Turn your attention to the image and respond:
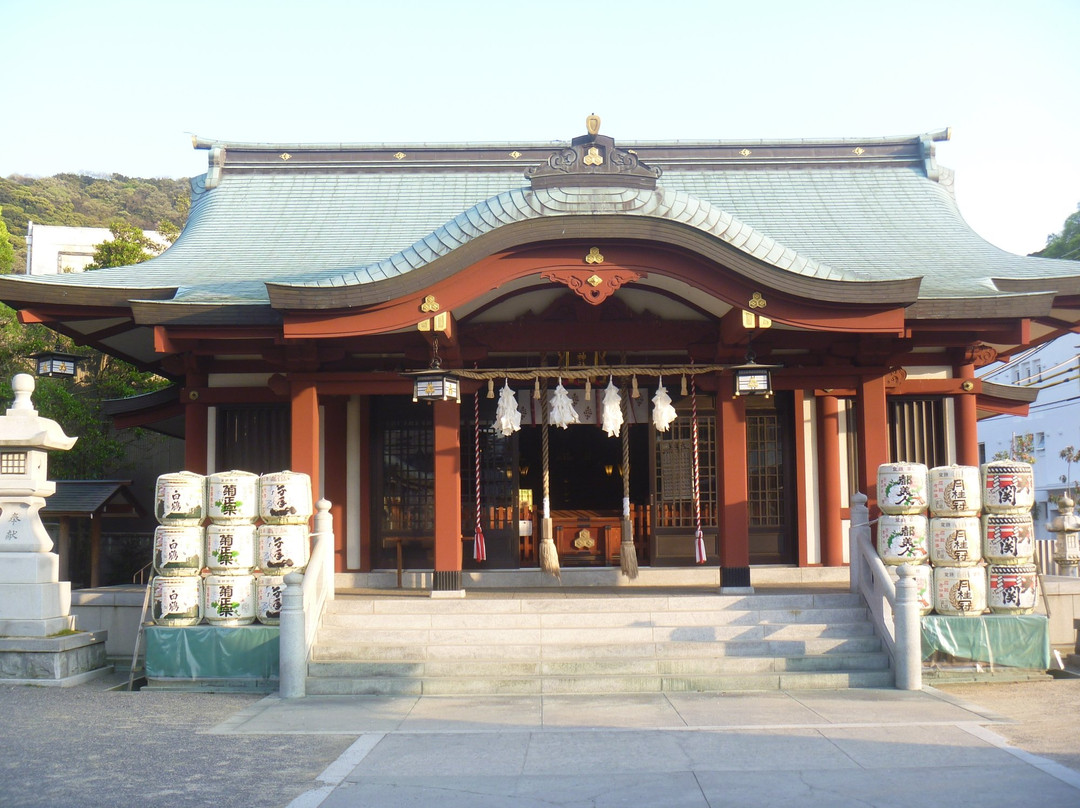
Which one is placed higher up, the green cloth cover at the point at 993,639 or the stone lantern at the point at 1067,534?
the stone lantern at the point at 1067,534

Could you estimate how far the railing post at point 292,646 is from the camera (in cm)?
931

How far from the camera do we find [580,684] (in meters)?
9.37

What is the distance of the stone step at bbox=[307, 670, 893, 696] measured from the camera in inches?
370

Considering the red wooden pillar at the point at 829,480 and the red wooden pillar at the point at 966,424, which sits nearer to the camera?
A: the red wooden pillar at the point at 966,424

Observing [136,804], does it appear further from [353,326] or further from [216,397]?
[216,397]

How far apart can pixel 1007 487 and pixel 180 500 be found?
865cm

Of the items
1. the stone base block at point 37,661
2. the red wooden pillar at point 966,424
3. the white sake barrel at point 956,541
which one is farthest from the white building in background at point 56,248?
the white sake barrel at point 956,541

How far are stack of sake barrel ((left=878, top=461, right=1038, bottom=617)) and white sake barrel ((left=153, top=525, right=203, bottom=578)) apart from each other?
24.0ft

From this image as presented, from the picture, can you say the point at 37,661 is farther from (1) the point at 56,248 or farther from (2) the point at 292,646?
(1) the point at 56,248

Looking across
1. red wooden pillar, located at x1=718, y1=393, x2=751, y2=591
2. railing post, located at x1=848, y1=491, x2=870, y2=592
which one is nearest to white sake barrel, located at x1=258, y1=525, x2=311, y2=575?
red wooden pillar, located at x1=718, y1=393, x2=751, y2=591

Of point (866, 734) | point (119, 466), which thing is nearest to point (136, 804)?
point (866, 734)

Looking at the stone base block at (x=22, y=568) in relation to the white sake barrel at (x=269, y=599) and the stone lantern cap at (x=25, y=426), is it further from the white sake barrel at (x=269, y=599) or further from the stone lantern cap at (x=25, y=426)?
the white sake barrel at (x=269, y=599)

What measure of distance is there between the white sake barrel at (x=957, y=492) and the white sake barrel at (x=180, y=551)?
7.85 meters

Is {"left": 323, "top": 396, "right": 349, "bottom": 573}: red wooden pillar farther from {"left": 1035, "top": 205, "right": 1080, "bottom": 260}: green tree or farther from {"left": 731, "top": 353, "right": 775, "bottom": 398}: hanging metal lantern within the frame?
{"left": 1035, "top": 205, "right": 1080, "bottom": 260}: green tree
